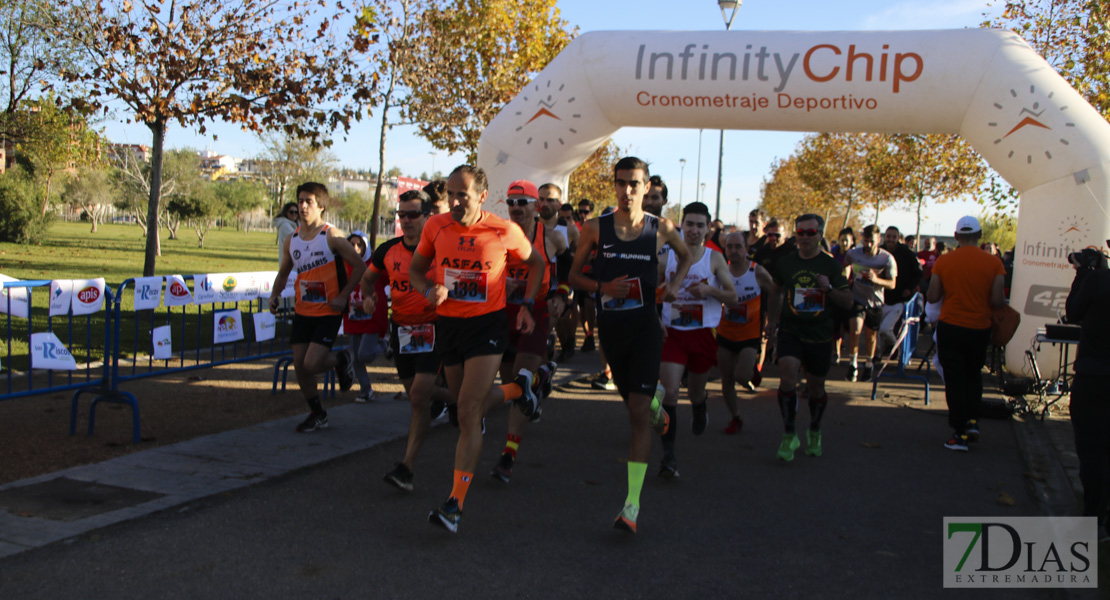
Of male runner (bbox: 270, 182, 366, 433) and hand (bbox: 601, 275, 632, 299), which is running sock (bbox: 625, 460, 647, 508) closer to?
hand (bbox: 601, 275, 632, 299)

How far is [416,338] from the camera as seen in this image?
605 cm

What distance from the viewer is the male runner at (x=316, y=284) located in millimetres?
6797

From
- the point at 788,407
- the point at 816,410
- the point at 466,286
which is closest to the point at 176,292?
the point at 466,286

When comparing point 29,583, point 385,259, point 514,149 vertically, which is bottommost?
point 29,583

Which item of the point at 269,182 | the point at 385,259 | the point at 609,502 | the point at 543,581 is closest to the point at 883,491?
the point at 609,502

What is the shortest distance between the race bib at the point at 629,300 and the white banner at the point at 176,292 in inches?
155

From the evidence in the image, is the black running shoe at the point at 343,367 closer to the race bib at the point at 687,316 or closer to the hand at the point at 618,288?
the race bib at the point at 687,316

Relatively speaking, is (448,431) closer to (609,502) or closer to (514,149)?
(609,502)

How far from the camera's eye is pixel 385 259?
648cm

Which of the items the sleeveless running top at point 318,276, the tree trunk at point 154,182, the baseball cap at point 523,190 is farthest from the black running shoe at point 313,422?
the tree trunk at point 154,182

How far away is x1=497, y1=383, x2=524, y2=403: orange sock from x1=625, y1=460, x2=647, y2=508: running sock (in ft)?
3.20

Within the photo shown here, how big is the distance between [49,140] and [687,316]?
95.9 feet

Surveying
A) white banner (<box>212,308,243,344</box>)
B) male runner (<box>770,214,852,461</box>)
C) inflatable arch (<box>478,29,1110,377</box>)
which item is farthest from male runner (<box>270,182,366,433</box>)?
inflatable arch (<box>478,29,1110,377</box>)

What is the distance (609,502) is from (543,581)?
146 centimetres
